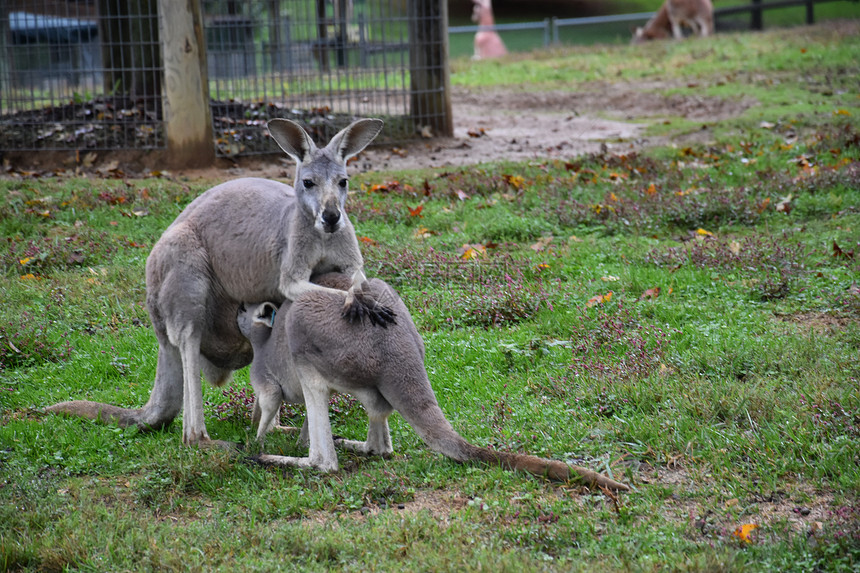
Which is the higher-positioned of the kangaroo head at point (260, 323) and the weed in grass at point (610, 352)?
the kangaroo head at point (260, 323)

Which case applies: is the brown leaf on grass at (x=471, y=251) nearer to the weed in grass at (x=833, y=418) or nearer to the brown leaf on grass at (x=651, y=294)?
the brown leaf on grass at (x=651, y=294)

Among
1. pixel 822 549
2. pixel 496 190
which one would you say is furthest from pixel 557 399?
pixel 496 190

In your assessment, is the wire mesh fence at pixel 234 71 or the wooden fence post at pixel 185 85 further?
the wire mesh fence at pixel 234 71

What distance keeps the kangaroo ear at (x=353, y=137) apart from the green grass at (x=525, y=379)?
1.28 meters

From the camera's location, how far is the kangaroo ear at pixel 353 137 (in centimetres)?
408

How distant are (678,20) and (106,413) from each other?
21.3m

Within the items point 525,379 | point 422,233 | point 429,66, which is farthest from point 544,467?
point 429,66

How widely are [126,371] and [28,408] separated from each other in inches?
23.5

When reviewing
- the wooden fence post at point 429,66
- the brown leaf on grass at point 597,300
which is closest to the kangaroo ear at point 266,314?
the brown leaf on grass at point 597,300

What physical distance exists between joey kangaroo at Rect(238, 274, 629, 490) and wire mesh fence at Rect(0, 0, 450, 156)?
5.30 meters

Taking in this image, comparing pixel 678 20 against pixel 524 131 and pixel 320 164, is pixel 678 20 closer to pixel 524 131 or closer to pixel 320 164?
pixel 524 131

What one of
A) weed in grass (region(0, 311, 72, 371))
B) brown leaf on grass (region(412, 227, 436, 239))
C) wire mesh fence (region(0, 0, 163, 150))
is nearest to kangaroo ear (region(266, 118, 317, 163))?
weed in grass (region(0, 311, 72, 371))

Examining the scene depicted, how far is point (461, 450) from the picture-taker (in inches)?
138

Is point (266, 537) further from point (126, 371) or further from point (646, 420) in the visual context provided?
point (126, 371)
